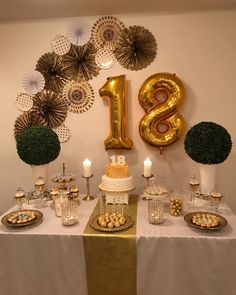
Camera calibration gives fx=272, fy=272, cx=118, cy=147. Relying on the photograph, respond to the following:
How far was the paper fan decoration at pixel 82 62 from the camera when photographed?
2.00 metres

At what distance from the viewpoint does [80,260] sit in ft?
4.58

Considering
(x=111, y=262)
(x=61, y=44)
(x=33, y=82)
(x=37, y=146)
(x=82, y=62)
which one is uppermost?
(x=61, y=44)

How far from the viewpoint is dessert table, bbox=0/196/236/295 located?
1328 millimetres

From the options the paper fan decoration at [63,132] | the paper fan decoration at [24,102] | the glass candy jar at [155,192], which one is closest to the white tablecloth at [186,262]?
the glass candy jar at [155,192]

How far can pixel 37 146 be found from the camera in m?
1.75

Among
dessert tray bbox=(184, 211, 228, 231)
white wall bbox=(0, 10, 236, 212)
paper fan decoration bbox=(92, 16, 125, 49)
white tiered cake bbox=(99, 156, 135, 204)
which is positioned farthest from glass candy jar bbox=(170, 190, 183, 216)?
paper fan decoration bbox=(92, 16, 125, 49)

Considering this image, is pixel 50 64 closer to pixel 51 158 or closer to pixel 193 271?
pixel 51 158

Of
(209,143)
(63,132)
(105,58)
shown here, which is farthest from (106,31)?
(209,143)

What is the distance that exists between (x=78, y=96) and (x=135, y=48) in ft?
1.78

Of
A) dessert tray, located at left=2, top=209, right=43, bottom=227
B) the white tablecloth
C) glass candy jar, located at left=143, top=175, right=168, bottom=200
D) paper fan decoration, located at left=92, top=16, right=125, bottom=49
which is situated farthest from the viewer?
paper fan decoration, located at left=92, top=16, right=125, bottom=49

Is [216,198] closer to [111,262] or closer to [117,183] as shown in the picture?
[117,183]

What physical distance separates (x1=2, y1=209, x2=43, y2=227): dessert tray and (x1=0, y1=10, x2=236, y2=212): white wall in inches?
24.4

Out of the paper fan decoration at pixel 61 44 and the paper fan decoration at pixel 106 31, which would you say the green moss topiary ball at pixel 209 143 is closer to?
the paper fan decoration at pixel 106 31

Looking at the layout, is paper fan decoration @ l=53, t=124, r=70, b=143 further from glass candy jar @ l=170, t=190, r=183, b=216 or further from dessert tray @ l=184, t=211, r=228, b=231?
dessert tray @ l=184, t=211, r=228, b=231
